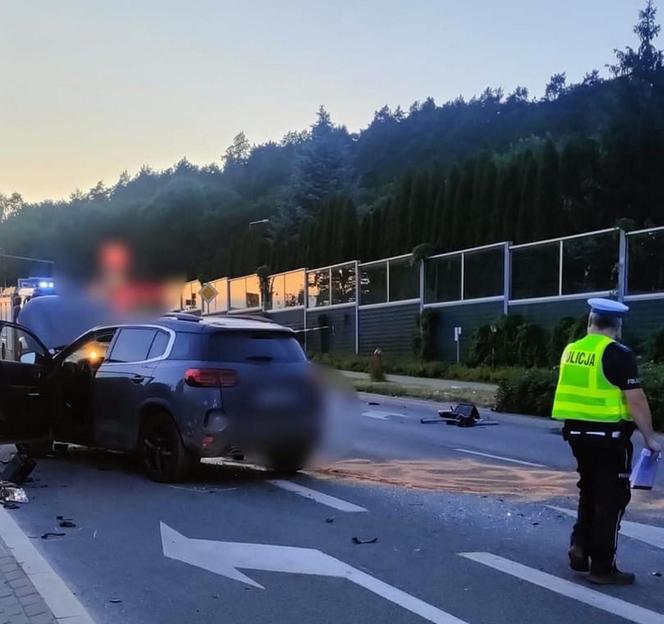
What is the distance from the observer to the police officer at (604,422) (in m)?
5.07

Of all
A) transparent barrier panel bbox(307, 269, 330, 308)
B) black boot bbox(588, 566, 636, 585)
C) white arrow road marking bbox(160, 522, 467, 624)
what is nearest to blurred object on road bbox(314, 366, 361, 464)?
white arrow road marking bbox(160, 522, 467, 624)

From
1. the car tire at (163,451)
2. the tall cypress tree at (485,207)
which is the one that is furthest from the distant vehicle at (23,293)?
the tall cypress tree at (485,207)

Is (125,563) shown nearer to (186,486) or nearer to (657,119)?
(186,486)

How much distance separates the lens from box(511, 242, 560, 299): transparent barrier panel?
1006 inches

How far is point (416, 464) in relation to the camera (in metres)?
10.2

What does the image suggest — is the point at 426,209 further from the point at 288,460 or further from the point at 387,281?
the point at 288,460

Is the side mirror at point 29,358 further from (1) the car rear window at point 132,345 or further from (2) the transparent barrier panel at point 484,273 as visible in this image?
(2) the transparent barrier panel at point 484,273

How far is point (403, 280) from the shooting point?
1304 inches

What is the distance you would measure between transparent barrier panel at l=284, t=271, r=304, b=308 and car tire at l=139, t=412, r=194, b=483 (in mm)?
31895

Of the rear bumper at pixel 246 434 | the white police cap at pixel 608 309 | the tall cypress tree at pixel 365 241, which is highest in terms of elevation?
the tall cypress tree at pixel 365 241

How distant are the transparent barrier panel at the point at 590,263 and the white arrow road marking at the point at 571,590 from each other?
18601 mm

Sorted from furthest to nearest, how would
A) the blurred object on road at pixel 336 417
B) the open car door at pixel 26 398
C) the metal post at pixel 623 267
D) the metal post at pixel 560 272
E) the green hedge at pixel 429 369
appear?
1. the metal post at pixel 560 272
2. the green hedge at pixel 429 369
3. the metal post at pixel 623 267
4. the blurred object on road at pixel 336 417
5. the open car door at pixel 26 398

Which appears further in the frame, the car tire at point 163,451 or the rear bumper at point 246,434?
the car tire at point 163,451

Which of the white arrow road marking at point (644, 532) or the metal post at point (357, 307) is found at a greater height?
the metal post at point (357, 307)
